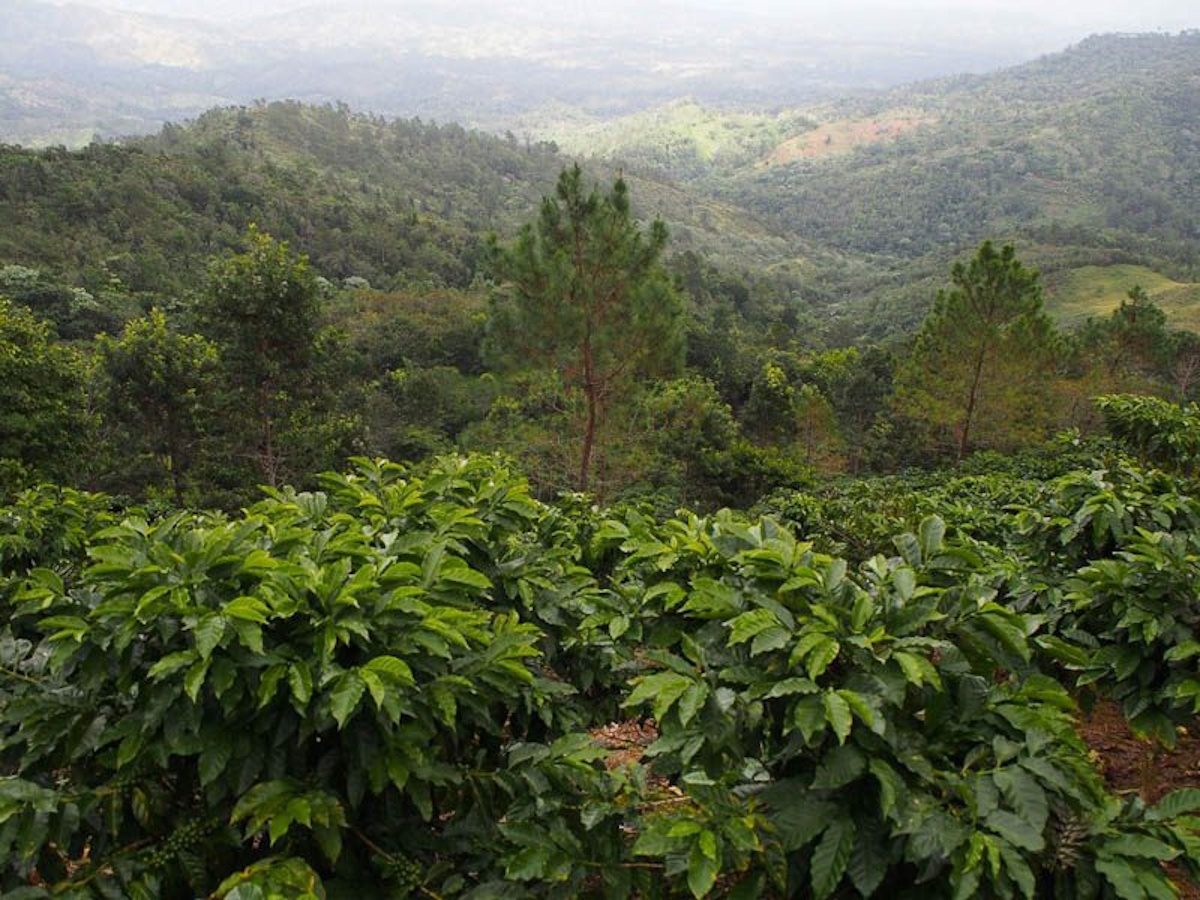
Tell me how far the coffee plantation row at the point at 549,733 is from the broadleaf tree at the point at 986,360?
52.2ft

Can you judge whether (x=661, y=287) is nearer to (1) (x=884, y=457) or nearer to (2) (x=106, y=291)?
(1) (x=884, y=457)

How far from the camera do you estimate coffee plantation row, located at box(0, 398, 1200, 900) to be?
71.9 inches

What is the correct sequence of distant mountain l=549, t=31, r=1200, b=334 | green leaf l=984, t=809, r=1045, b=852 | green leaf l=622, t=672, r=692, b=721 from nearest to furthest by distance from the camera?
1. green leaf l=984, t=809, r=1045, b=852
2. green leaf l=622, t=672, r=692, b=721
3. distant mountain l=549, t=31, r=1200, b=334

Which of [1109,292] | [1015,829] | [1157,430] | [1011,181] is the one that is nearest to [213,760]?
[1015,829]

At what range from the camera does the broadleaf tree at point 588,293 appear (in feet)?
41.0

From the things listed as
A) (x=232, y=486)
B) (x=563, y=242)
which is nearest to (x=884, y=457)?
(x=563, y=242)

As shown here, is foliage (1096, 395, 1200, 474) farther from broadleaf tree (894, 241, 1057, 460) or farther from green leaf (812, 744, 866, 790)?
broadleaf tree (894, 241, 1057, 460)

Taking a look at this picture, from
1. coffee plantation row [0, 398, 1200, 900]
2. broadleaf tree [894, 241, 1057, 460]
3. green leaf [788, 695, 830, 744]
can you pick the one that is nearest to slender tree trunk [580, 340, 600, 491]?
broadleaf tree [894, 241, 1057, 460]

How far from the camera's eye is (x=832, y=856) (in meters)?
1.81

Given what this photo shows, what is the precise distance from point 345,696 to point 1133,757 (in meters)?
4.30

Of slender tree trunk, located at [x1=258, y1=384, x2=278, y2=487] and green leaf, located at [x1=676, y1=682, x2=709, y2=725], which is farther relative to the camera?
slender tree trunk, located at [x1=258, y1=384, x2=278, y2=487]

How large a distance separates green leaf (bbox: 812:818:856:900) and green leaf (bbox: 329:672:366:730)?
1.12m

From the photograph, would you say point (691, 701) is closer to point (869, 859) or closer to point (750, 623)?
point (750, 623)

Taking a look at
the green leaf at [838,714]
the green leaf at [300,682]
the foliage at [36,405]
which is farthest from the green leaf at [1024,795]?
the foliage at [36,405]
